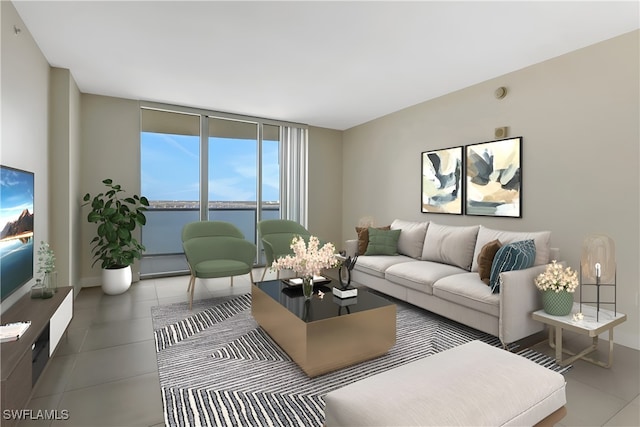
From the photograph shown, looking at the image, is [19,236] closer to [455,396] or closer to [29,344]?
[29,344]

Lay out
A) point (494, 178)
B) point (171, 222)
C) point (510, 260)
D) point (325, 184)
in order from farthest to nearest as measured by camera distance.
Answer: point (325, 184), point (171, 222), point (494, 178), point (510, 260)

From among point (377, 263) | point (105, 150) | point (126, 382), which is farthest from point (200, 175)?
point (126, 382)

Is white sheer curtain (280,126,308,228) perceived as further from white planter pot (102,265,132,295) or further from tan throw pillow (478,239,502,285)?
tan throw pillow (478,239,502,285)

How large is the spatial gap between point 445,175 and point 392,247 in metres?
1.23

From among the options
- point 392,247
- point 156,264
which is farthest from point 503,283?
point 156,264

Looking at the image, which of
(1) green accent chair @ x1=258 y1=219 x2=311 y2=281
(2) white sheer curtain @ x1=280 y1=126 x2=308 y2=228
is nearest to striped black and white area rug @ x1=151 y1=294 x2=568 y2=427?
(1) green accent chair @ x1=258 y1=219 x2=311 y2=281

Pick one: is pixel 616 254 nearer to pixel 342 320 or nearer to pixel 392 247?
pixel 392 247

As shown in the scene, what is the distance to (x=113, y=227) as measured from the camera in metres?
4.22

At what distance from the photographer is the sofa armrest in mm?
2555

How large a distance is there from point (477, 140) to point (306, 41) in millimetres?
2447

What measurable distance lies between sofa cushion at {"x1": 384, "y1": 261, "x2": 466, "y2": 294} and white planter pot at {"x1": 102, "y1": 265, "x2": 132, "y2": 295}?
344 centimetres

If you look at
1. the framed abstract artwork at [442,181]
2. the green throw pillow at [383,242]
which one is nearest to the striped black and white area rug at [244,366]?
the green throw pillow at [383,242]

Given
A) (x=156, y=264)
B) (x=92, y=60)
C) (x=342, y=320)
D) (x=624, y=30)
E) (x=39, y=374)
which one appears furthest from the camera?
(x=156, y=264)

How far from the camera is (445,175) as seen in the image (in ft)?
14.4
